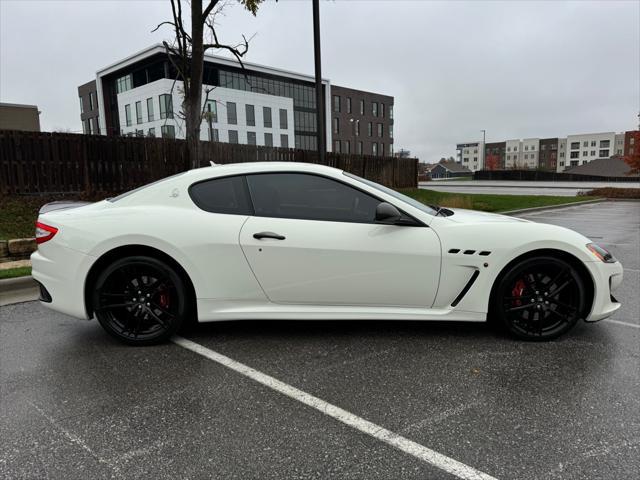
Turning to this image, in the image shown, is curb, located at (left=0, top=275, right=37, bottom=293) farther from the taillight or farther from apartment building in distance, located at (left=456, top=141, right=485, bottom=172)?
apartment building in distance, located at (left=456, top=141, right=485, bottom=172)

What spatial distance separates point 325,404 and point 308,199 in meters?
1.65

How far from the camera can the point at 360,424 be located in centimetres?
254

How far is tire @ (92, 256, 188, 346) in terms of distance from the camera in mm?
3621

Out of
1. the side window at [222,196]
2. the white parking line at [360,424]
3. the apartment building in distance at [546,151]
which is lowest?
the white parking line at [360,424]

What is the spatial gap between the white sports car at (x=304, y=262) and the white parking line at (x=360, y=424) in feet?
1.61

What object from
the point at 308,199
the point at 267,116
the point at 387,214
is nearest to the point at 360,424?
the point at 387,214

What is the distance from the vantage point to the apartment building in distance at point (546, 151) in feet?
391

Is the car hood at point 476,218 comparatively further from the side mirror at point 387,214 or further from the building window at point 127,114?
the building window at point 127,114

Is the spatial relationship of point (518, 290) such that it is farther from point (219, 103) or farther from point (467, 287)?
point (219, 103)

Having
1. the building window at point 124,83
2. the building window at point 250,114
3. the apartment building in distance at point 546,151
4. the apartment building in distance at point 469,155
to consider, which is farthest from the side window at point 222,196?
the apartment building in distance at point 469,155

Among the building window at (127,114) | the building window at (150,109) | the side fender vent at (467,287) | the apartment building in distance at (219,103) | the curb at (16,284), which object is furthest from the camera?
the building window at (127,114)

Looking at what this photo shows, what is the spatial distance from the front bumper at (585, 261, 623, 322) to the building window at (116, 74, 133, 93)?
5633 cm

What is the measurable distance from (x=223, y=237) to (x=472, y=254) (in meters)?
1.96

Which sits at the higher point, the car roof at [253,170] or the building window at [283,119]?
the building window at [283,119]
